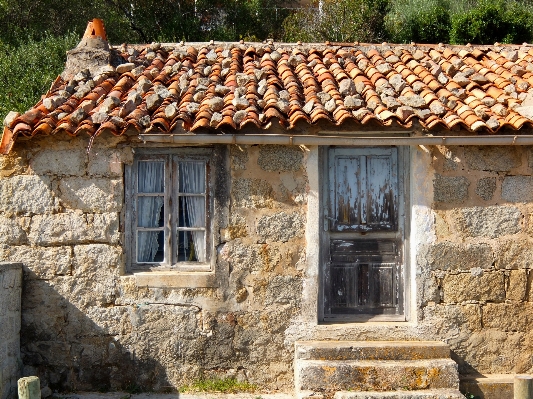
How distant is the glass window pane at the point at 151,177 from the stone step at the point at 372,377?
2553 millimetres

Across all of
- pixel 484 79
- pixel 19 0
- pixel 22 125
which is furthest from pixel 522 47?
pixel 19 0

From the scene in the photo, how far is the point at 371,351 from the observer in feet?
21.3

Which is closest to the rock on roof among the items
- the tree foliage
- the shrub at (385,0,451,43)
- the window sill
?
the window sill

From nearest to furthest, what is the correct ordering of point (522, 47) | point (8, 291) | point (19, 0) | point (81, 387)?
point (8, 291)
point (81, 387)
point (522, 47)
point (19, 0)

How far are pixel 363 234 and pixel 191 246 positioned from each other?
198cm

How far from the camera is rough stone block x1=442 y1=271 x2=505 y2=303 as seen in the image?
22.6 ft

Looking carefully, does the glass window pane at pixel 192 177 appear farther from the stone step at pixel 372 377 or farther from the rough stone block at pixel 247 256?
the stone step at pixel 372 377

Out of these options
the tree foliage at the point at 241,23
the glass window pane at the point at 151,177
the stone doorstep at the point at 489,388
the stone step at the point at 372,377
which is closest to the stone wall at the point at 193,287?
the glass window pane at the point at 151,177

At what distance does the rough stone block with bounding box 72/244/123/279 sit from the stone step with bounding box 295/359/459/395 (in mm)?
2332

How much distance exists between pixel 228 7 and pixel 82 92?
11506mm

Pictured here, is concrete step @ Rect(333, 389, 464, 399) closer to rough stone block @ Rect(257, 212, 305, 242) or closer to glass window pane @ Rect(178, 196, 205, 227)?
rough stone block @ Rect(257, 212, 305, 242)

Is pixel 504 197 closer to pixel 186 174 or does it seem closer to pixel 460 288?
pixel 460 288

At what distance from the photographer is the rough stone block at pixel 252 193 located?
269 inches

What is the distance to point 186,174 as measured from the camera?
23.0 ft
